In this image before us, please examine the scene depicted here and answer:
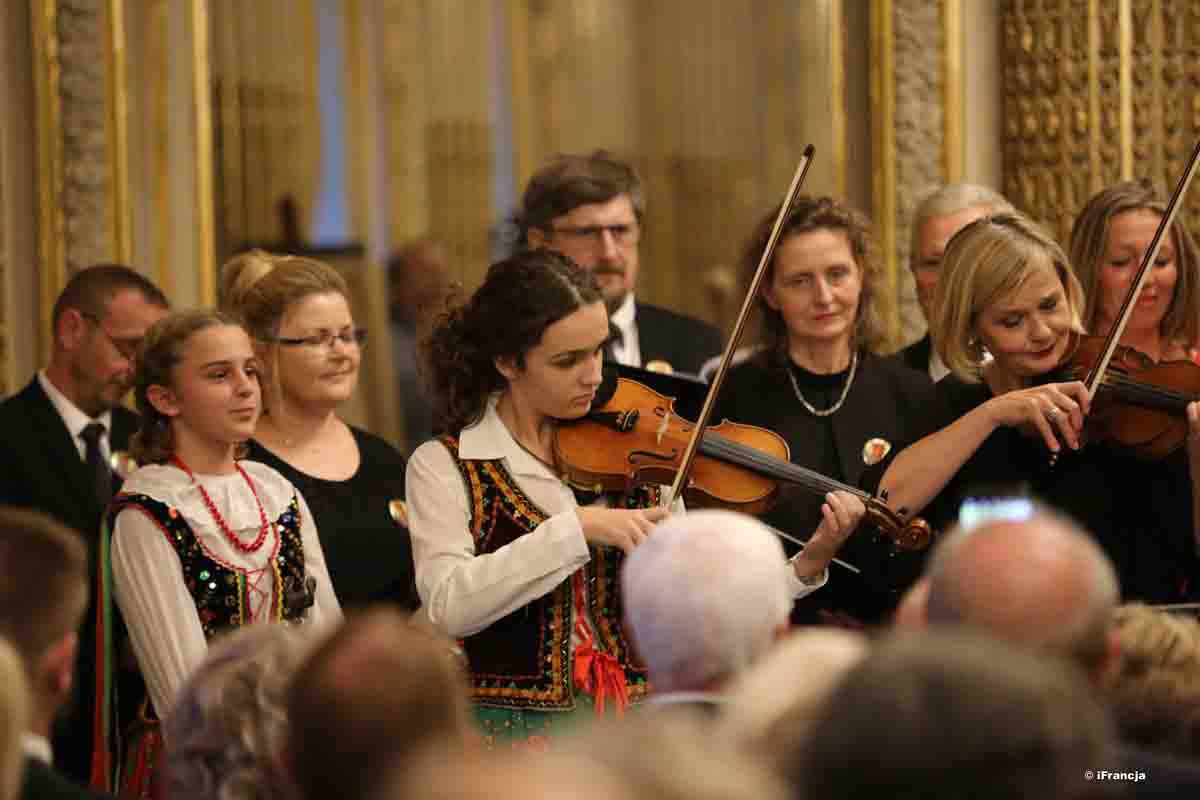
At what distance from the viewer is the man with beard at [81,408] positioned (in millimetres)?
4254

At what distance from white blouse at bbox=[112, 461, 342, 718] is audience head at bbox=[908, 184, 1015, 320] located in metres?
1.53

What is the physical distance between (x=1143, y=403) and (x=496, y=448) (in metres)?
1.08

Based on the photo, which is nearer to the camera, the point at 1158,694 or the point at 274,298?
the point at 1158,694

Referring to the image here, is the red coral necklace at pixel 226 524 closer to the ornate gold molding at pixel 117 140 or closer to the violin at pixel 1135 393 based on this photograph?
the violin at pixel 1135 393

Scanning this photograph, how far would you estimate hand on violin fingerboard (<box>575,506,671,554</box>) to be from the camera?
3.32 metres

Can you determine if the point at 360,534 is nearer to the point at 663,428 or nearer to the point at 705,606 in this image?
the point at 663,428

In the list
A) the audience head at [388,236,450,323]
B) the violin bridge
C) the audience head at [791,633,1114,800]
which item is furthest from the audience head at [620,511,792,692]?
the audience head at [388,236,450,323]

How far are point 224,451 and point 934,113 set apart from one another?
8.28 ft

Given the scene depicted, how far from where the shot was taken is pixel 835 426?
4055 millimetres

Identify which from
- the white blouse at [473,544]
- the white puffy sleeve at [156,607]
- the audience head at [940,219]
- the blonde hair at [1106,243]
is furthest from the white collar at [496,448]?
the audience head at [940,219]

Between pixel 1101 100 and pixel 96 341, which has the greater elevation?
pixel 1101 100

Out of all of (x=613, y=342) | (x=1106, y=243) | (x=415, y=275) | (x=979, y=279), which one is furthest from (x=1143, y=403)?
(x=415, y=275)

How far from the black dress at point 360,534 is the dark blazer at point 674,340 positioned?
2.64ft

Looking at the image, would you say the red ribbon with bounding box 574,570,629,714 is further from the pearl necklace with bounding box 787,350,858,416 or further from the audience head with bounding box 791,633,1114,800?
the audience head with bounding box 791,633,1114,800
